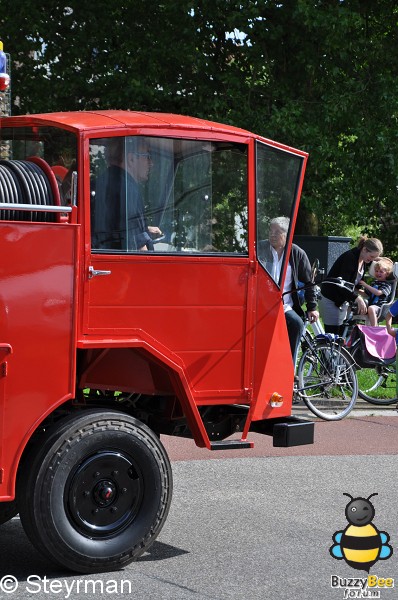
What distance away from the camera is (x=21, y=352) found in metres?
5.11

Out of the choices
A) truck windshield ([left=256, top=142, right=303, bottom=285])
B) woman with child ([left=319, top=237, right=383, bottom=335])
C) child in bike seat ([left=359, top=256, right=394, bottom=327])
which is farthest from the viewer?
child in bike seat ([left=359, top=256, right=394, bottom=327])

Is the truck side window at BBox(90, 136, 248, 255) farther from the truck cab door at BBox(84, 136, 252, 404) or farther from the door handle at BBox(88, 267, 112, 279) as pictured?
the door handle at BBox(88, 267, 112, 279)

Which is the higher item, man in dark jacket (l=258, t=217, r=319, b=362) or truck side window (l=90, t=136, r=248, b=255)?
truck side window (l=90, t=136, r=248, b=255)

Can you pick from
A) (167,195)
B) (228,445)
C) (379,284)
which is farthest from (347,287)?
(167,195)

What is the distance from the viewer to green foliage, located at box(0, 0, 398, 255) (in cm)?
2145

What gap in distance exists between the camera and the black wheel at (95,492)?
5.22 meters

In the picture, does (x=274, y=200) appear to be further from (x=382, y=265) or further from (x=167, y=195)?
(x=382, y=265)

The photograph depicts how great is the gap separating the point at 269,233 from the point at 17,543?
Answer: 2.28 m

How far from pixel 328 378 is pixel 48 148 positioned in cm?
570

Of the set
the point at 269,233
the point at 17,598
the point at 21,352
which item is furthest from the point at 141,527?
the point at 269,233

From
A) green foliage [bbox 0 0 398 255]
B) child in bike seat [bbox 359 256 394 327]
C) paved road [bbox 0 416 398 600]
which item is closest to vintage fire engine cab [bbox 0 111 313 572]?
paved road [bbox 0 416 398 600]

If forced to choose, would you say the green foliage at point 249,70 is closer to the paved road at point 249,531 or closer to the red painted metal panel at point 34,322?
the paved road at point 249,531

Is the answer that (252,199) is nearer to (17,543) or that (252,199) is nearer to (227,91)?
(17,543)

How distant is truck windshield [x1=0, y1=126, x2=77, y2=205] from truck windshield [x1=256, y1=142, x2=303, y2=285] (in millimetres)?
1127
